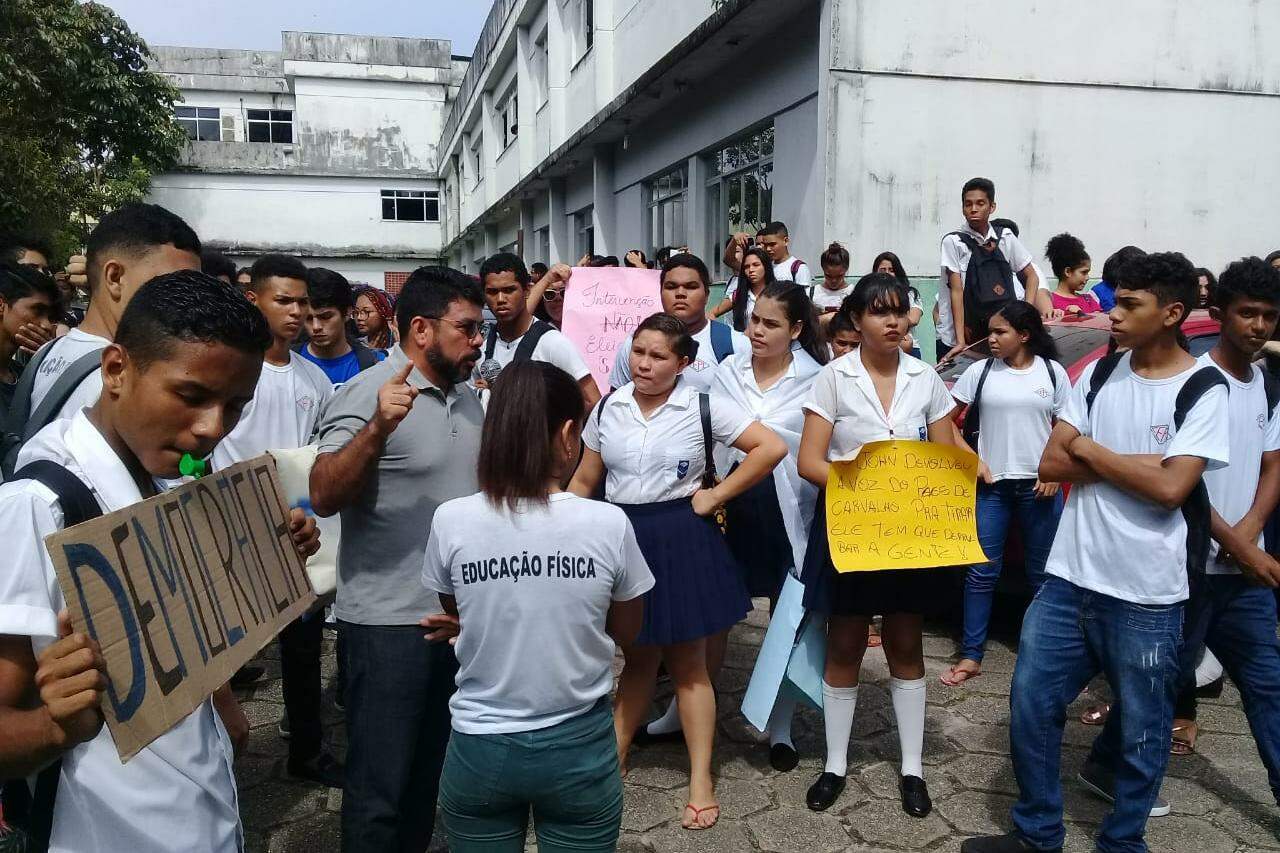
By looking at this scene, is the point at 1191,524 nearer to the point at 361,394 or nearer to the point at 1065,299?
the point at 361,394

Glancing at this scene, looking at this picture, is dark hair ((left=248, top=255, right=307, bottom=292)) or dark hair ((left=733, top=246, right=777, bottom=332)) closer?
dark hair ((left=248, top=255, right=307, bottom=292))

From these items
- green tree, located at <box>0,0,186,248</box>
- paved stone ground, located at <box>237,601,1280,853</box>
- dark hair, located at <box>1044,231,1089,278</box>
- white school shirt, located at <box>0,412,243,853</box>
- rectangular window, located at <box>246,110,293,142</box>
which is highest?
rectangular window, located at <box>246,110,293,142</box>

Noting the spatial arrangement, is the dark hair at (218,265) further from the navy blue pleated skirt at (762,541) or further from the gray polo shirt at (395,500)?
the navy blue pleated skirt at (762,541)

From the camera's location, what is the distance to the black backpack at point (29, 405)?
2107 millimetres

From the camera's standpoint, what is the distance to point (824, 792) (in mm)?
3527

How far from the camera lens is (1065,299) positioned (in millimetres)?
6902

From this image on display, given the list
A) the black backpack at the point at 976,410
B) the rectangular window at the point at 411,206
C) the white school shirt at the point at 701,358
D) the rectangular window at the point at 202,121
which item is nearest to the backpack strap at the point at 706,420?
the white school shirt at the point at 701,358

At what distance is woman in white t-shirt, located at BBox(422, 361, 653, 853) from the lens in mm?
2152

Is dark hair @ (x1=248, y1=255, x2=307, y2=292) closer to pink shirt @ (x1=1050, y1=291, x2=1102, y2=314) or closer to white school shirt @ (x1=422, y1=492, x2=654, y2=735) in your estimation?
white school shirt @ (x1=422, y1=492, x2=654, y2=735)

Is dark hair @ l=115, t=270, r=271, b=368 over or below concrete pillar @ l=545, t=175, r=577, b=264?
below

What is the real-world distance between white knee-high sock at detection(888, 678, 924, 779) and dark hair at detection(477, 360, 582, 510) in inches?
79.3

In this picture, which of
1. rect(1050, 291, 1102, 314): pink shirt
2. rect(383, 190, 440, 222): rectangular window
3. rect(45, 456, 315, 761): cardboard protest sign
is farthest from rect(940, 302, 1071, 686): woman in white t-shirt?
rect(383, 190, 440, 222): rectangular window

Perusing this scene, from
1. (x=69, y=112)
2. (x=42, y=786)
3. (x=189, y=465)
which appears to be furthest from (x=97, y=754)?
(x=69, y=112)

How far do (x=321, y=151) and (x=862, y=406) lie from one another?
144 feet
